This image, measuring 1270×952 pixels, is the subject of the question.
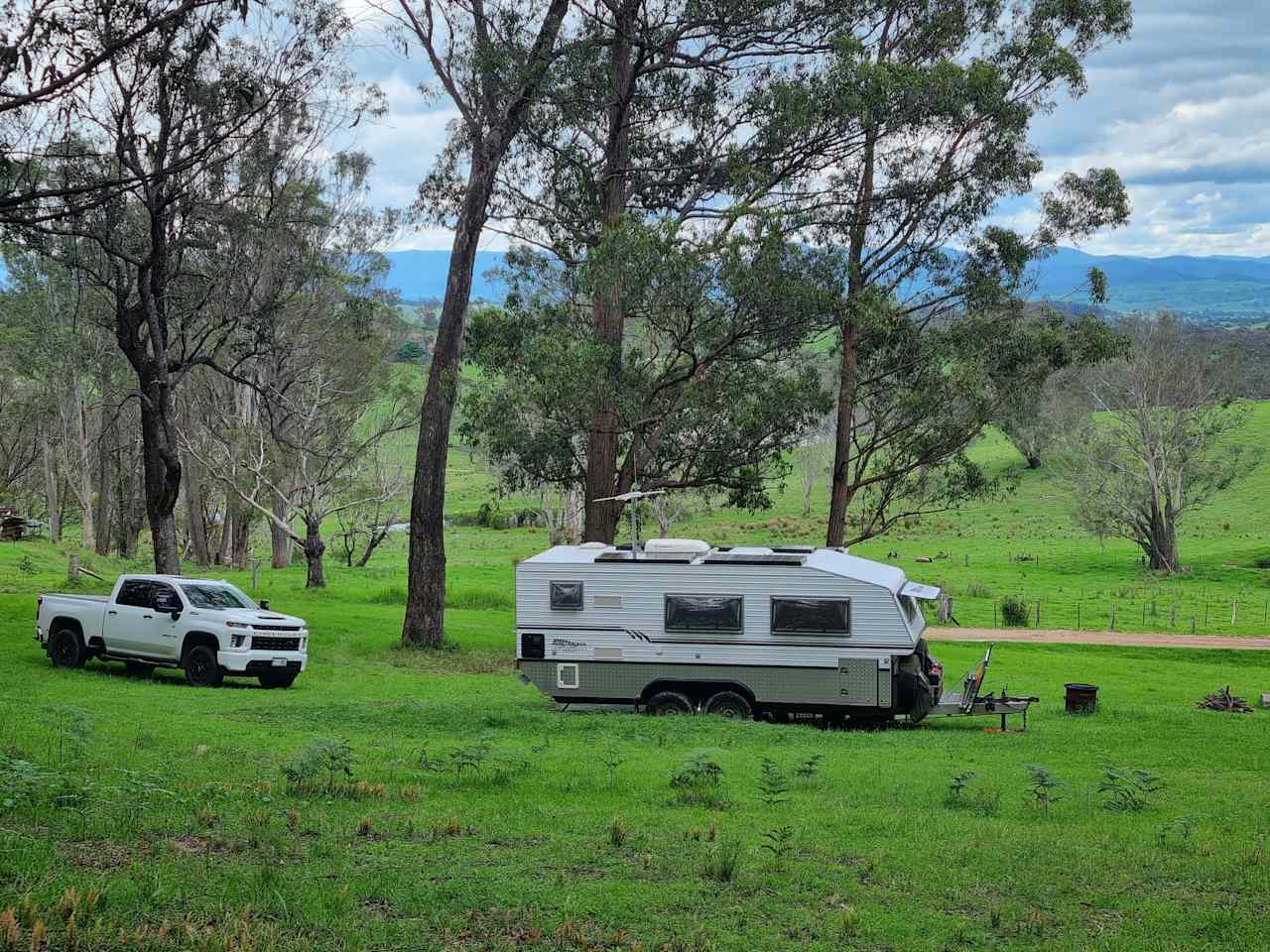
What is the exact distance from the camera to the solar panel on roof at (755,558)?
58.6 ft

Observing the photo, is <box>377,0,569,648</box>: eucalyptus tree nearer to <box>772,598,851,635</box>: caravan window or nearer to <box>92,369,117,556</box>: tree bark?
<box>772,598,851,635</box>: caravan window

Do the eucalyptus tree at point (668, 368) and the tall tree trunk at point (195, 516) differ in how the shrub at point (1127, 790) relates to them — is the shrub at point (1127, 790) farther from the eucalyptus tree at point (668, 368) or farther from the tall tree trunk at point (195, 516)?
the tall tree trunk at point (195, 516)

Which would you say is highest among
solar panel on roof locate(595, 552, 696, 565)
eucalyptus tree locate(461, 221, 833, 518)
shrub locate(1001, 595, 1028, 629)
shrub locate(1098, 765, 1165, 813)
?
eucalyptus tree locate(461, 221, 833, 518)

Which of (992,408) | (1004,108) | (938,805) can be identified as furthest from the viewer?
(992,408)

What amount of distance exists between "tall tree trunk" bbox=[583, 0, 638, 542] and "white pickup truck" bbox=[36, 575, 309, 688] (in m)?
8.18

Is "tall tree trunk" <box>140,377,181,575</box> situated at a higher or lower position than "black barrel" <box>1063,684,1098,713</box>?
higher

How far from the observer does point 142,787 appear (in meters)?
9.39

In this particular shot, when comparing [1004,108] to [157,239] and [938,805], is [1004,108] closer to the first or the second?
[157,239]

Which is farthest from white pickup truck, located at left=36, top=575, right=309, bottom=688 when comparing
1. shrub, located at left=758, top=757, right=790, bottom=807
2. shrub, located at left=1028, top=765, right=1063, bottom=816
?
shrub, located at left=1028, top=765, right=1063, bottom=816

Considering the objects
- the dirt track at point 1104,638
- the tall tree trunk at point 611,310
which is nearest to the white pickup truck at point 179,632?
the tall tree trunk at point 611,310

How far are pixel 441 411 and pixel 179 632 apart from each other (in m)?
9.32

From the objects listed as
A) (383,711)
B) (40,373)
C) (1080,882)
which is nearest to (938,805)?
(1080,882)

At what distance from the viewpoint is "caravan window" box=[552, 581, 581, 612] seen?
60.2 feet

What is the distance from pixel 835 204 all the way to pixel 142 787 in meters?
24.6
